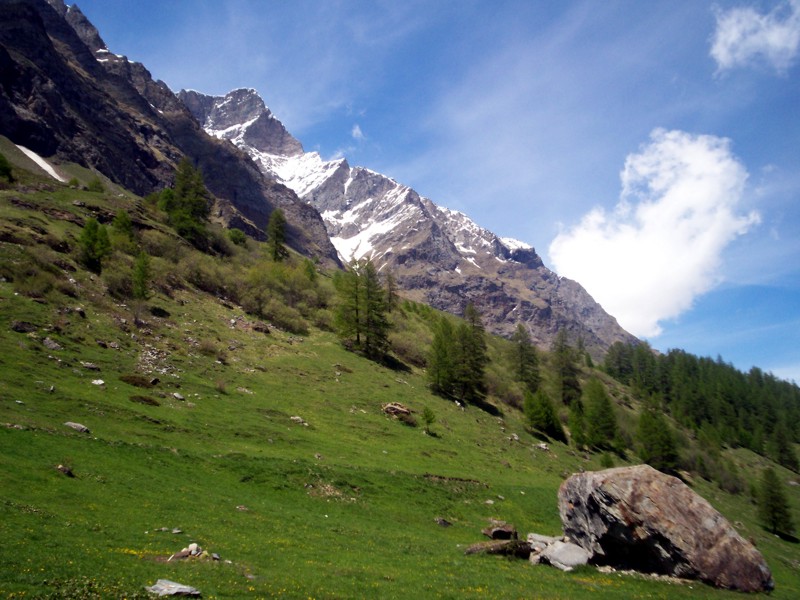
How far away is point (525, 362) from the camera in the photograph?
96562mm

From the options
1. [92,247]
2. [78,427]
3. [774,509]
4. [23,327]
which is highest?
[92,247]

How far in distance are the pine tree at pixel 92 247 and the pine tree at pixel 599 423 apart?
8210 cm

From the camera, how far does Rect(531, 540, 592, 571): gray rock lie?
21.7 metres

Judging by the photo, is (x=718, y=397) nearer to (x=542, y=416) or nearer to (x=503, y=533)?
(x=542, y=416)

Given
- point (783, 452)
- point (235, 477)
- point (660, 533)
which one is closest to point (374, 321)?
point (235, 477)

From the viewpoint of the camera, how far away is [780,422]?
140 meters

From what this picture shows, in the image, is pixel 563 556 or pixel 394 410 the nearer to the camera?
pixel 563 556

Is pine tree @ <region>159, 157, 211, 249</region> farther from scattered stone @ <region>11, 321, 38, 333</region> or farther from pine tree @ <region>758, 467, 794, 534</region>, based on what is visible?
pine tree @ <region>758, 467, 794, 534</region>

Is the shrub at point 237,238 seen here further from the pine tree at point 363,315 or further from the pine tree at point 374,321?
the pine tree at point 374,321

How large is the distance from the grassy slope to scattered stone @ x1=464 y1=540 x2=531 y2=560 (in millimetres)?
905

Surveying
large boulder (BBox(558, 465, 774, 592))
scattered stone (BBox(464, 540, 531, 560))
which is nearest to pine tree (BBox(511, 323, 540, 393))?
large boulder (BBox(558, 465, 774, 592))

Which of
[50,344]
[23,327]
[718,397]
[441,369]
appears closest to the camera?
[23,327]

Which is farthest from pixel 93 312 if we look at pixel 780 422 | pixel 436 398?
pixel 780 422

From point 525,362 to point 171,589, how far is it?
92.1 meters
